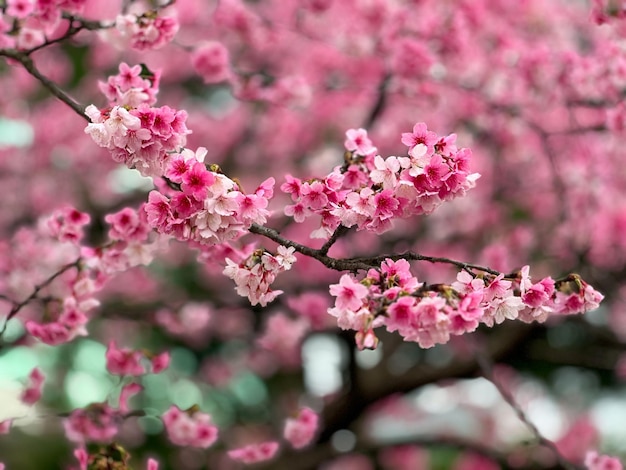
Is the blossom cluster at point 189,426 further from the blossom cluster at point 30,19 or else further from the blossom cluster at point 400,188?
the blossom cluster at point 30,19

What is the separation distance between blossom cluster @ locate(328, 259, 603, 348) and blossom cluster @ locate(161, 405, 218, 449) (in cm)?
119

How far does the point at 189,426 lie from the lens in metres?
2.67

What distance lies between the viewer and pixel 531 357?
479cm

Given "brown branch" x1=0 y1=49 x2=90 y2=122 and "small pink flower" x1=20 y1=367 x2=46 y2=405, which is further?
"small pink flower" x1=20 y1=367 x2=46 y2=405

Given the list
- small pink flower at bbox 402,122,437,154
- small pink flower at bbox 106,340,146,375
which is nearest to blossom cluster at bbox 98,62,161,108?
small pink flower at bbox 402,122,437,154

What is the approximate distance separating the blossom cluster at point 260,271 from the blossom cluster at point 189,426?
988 mm

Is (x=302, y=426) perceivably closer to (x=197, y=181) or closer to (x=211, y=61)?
(x=197, y=181)

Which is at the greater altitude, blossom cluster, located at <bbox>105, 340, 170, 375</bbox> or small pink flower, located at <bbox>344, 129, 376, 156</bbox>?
small pink flower, located at <bbox>344, 129, 376, 156</bbox>

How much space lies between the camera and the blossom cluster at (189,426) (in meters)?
2.65

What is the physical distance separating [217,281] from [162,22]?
3.98 metres

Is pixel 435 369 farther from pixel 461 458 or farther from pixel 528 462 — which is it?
pixel 461 458

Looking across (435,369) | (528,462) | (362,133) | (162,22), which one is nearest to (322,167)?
(435,369)

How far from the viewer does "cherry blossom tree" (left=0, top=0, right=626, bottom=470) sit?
5.81 ft

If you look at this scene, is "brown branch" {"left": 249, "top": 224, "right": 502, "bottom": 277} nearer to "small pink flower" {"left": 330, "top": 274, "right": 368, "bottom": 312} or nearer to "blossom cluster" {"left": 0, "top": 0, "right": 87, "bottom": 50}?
"small pink flower" {"left": 330, "top": 274, "right": 368, "bottom": 312}
